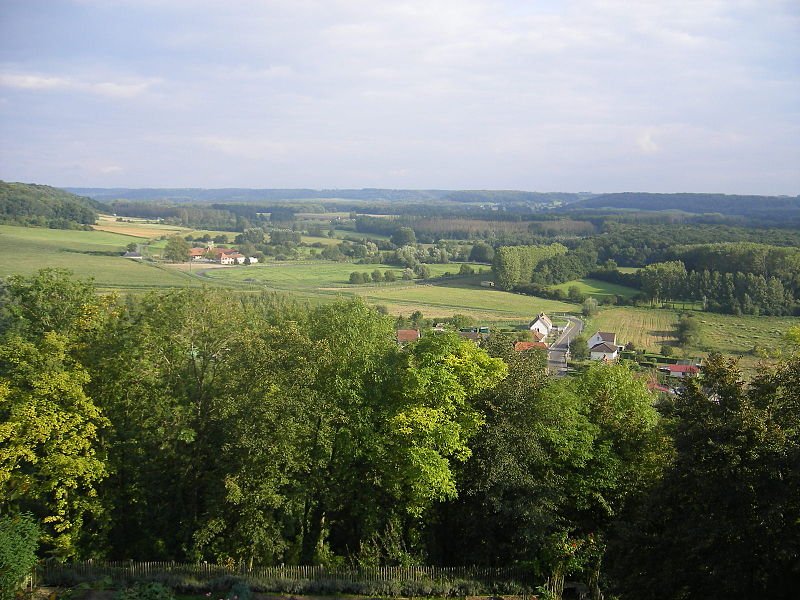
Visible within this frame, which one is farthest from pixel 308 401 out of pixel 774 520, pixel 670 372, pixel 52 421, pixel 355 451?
pixel 670 372

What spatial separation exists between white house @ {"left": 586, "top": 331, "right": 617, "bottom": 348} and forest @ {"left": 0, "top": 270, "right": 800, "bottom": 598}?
34889 millimetres

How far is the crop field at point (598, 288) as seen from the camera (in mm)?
79400

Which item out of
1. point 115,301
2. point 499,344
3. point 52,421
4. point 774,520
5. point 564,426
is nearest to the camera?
point 774,520

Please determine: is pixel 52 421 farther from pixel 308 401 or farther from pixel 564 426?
pixel 564 426

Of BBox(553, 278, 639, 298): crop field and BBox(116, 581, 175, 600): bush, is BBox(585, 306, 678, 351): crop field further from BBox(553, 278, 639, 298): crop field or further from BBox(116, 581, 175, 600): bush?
BBox(116, 581, 175, 600): bush

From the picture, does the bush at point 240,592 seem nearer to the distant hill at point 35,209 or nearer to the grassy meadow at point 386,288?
the grassy meadow at point 386,288

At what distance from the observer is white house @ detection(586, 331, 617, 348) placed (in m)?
52.1

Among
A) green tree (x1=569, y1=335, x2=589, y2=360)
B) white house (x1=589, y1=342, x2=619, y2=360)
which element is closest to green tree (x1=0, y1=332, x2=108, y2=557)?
green tree (x1=569, y1=335, x2=589, y2=360)

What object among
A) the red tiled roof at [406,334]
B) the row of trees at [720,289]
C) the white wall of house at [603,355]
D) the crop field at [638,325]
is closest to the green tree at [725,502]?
the red tiled roof at [406,334]

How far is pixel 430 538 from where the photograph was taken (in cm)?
1730

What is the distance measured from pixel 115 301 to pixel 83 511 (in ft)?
21.1

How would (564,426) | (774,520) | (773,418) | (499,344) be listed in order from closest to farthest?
(774,520)
(773,418)
(564,426)
(499,344)

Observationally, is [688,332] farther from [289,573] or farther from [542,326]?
[289,573]

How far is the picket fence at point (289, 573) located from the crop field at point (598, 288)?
→ 67062 millimetres
